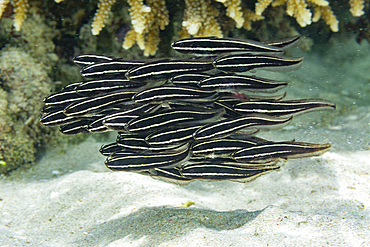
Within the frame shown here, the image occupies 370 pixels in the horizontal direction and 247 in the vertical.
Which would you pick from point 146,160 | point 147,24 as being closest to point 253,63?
point 146,160

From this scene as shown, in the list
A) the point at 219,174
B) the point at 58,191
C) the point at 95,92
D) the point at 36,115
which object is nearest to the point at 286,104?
the point at 219,174

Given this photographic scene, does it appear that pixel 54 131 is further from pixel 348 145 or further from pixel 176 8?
pixel 348 145

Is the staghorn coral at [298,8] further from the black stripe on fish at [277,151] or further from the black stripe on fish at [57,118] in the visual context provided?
the black stripe on fish at [57,118]

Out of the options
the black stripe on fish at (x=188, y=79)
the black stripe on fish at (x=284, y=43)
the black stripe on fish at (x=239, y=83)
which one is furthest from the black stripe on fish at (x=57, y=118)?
the black stripe on fish at (x=284, y=43)

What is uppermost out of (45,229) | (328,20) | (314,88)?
(328,20)

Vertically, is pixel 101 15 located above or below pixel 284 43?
above

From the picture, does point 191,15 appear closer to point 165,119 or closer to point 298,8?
point 298,8

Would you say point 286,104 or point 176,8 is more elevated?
point 176,8
